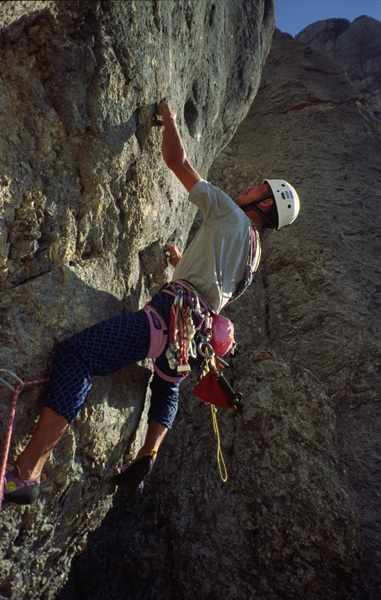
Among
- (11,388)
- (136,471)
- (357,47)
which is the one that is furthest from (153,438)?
(357,47)

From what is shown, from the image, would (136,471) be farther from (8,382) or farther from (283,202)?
(283,202)

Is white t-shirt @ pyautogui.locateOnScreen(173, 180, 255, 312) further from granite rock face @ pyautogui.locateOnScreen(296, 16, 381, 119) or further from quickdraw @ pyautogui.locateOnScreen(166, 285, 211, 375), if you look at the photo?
granite rock face @ pyautogui.locateOnScreen(296, 16, 381, 119)

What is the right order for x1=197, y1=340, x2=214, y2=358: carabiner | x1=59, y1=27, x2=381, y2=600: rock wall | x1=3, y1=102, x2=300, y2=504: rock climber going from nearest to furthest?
x1=3, y1=102, x2=300, y2=504: rock climber → x1=197, y1=340, x2=214, y2=358: carabiner → x1=59, y1=27, x2=381, y2=600: rock wall

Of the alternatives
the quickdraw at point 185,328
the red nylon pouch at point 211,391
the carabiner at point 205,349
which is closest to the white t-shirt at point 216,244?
the quickdraw at point 185,328

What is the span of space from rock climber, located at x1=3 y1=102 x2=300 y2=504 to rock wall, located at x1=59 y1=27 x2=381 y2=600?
1765 mm

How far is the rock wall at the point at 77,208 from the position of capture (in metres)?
3.03

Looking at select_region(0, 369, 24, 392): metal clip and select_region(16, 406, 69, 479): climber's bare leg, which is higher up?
select_region(0, 369, 24, 392): metal clip

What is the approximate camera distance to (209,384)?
3.92 m

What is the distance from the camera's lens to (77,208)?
11.4 feet

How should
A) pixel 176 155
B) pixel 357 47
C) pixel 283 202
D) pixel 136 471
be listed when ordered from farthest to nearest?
pixel 357 47
pixel 283 202
pixel 176 155
pixel 136 471

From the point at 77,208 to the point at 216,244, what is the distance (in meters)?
1.13

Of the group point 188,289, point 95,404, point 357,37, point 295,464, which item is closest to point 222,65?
point 188,289

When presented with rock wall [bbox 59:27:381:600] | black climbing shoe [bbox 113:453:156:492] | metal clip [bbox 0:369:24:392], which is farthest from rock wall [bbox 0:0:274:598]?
rock wall [bbox 59:27:381:600]

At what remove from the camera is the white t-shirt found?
3668 millimetres
